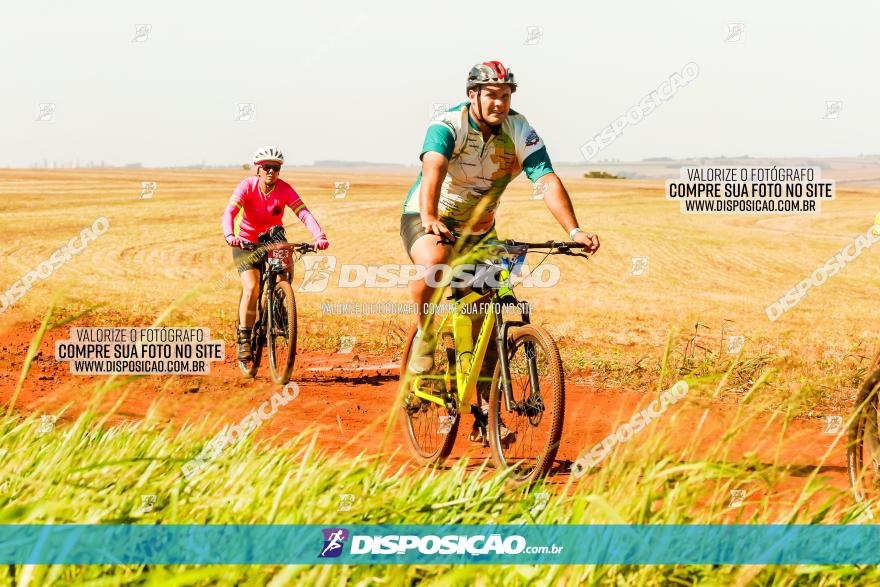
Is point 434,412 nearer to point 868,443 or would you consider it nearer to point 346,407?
point 346,407

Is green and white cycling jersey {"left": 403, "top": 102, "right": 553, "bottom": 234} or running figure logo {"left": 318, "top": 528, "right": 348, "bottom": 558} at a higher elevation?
green and white cycling jersey {"left": 403, "top": 102, "right": 553, "bottom": 234}

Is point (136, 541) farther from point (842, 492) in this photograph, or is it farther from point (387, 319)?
point (387, 319)

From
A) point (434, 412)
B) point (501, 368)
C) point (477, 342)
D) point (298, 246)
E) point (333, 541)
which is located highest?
point (298, 246)

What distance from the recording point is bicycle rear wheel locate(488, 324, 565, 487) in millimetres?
5301

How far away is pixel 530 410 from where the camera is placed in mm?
5551

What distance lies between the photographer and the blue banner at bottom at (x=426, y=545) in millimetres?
3223

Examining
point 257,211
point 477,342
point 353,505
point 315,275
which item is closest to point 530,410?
point 477,342

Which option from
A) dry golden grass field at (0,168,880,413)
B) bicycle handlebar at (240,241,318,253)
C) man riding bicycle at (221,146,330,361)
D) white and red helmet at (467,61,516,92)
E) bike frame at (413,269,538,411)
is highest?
white and red helmet at (467,61,516,92)

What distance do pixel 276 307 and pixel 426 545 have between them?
20.1 feet

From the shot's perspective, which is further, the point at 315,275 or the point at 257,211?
the point at 315,275

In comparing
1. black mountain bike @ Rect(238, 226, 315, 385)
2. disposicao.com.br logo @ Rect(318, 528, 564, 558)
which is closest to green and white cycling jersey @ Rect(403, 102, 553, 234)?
disposicao.com.br logo @ Rect(318, 528, 564, 558)

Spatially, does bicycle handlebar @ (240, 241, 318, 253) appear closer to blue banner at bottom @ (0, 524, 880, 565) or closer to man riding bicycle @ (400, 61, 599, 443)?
man riding bicycle @ (400, 61, 599, 443)

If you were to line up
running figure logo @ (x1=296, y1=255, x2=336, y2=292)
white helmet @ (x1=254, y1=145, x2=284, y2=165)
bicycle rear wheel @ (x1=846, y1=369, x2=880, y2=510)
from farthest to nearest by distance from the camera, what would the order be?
running figure logo @ (x1=296, y1=255, x2=336, y2=292) < white helmet @ (x1=254, y1=145, x2=284, y2=165) < bicycle rear wheel @ (x1=846, y1=369, x2=880, y2=510)

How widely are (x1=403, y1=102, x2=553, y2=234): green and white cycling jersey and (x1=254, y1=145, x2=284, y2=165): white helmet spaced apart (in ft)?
10.5
